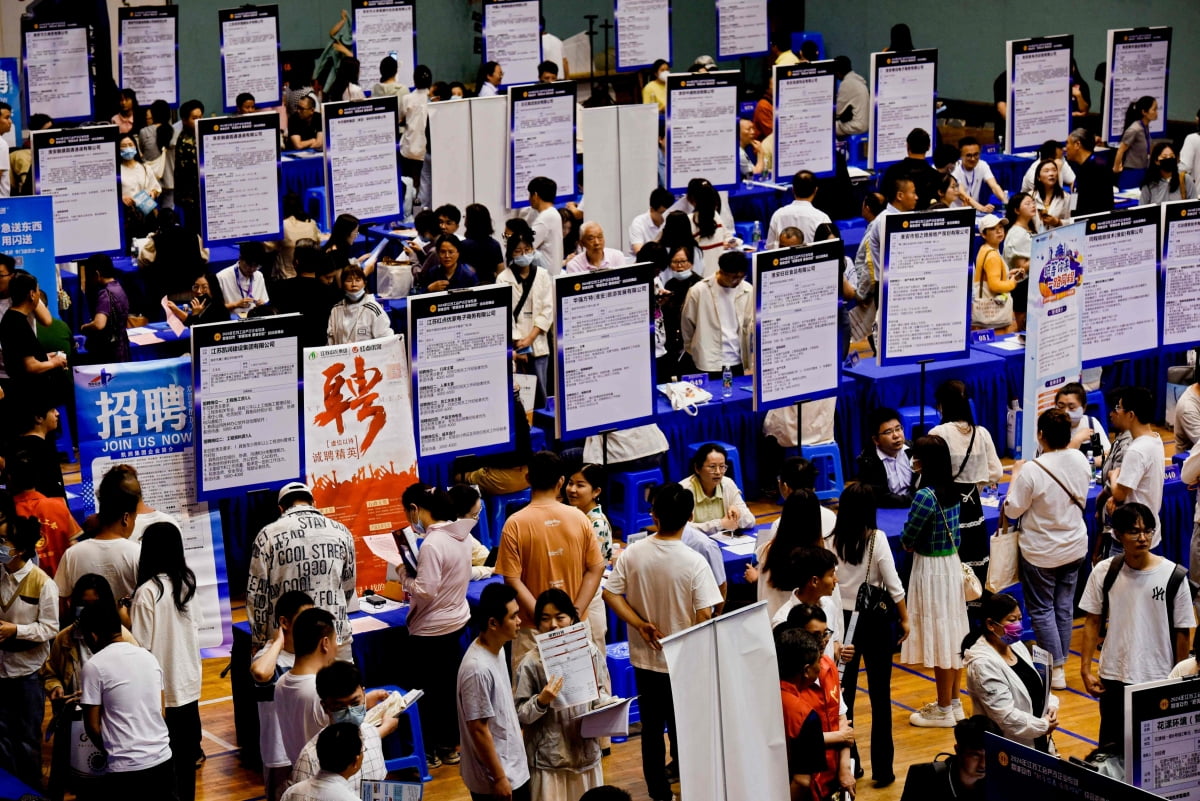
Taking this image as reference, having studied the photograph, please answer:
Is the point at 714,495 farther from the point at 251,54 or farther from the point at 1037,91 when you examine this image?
the point at 251,54

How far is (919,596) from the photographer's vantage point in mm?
8477

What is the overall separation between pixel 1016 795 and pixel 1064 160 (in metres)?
11.2

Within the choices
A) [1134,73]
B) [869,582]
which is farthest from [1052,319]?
[1134,73]

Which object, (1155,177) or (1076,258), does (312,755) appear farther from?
(1155,177)

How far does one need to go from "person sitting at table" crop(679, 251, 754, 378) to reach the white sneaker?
3302mm

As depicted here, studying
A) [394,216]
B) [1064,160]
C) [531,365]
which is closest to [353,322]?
[531,365]

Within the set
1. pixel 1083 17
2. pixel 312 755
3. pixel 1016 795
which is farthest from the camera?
pixel 1083 17

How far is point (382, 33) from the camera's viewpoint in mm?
19047

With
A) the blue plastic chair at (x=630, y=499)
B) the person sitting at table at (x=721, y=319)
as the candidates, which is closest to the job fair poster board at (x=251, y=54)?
the person sitting at table at (x=721, y=319)

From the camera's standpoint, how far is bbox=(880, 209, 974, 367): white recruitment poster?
10594 mm

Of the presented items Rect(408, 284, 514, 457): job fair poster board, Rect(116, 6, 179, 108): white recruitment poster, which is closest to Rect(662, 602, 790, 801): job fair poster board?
Rect(408, 284, 514, 457): job fair poster board

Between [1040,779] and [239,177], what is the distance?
9.87 metres

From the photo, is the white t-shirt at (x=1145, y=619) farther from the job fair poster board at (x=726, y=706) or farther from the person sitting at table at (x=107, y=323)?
the person sitting at table at (x=107, y=323)

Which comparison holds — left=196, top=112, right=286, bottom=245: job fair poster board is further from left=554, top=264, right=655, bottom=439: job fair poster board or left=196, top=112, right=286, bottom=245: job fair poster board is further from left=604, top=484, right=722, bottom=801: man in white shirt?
left=604, top=484, right=722, bottom=801: man in white shirt
